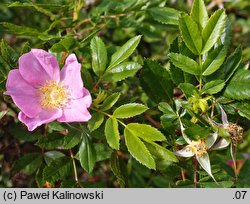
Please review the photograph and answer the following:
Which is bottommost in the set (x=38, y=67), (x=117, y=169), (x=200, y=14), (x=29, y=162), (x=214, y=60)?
(x=29, y=162)

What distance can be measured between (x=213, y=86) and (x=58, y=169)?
1.68 feet

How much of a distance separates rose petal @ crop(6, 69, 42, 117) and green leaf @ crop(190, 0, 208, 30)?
0.51m

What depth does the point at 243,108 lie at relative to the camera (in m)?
1.36

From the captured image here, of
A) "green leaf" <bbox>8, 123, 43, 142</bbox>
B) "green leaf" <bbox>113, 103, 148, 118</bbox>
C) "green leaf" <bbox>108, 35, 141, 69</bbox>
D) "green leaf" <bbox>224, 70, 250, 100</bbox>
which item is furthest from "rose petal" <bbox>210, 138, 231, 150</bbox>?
"green leaf" <bbox>8, 123, 43, 142</bbox>

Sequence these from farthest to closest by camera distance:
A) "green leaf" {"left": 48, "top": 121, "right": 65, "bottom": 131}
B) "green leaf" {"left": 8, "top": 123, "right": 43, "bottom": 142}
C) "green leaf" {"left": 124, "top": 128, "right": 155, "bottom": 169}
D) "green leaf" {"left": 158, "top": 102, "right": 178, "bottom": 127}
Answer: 1. "green leaf" {"left": 8, "top": 123, "right": 43, "bottom": 142}
2. "green leaf" {"left": 48, "top": 121, "right": 65, "bottom": 131}
3. "green leaf" {"left": 158, "top": 102, "right": 178, "bottom": 127}
4. "green leaf" {"left": 124, "top": 128, "right": 155, "bottom": 169}

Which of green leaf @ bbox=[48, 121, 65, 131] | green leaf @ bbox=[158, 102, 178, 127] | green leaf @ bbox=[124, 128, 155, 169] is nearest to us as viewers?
green leaf @ bbox=[124, 128, 155, 169]

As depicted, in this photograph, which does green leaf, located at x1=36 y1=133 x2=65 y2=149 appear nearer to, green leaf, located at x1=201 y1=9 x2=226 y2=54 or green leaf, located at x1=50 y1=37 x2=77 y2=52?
green leaf, located at x1=50 y1=37 x2=77 y2=52

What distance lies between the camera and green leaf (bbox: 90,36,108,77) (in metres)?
1.41

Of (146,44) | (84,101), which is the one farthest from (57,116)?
(146,44)

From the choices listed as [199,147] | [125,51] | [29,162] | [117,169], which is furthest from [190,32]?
[29,162]

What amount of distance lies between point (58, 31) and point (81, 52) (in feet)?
0.32

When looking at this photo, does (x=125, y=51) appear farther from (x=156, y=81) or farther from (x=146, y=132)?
(x=146, y=132)

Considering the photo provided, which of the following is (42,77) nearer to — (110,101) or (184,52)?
(110,101)
